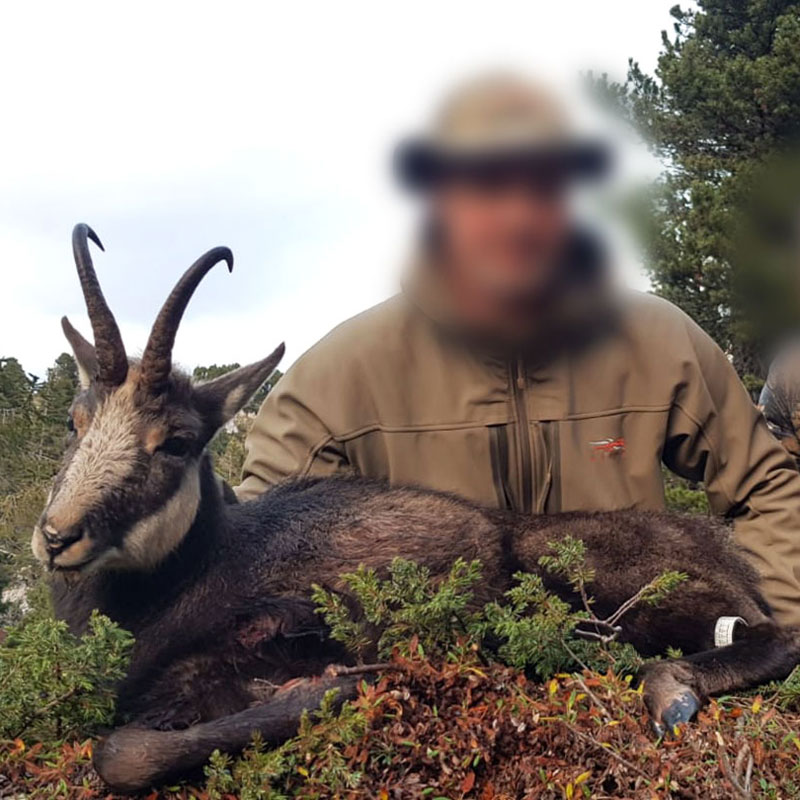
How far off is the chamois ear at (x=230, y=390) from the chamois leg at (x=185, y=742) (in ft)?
4.97

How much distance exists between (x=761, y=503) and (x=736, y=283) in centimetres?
532

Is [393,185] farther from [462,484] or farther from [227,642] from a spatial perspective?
[227,642]

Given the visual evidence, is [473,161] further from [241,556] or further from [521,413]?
[241,556]

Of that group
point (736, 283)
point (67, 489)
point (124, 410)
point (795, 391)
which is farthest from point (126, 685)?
point (736, 283)

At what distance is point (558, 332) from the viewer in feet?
16.9

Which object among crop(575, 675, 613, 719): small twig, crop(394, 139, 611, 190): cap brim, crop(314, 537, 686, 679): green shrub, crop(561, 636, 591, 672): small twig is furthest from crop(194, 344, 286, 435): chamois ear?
crop(575, 675, 613, 719): small twig

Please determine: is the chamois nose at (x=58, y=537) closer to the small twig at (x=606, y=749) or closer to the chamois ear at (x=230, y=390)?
the chamois ear at (x=230, y=390)

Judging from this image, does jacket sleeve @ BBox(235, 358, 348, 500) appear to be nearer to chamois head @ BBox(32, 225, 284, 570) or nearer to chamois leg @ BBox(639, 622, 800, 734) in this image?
chamois head @ BBox(32, 225, 284, 570)

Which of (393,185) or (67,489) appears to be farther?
(393,185)

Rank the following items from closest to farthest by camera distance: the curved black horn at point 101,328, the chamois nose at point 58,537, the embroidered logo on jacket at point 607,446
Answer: the chamois nose at point 58,537 < the curved black horn at point 101,328 < the embroidered logo on jacket at point 607,446

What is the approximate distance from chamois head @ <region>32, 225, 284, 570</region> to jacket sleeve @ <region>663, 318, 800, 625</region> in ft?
7.97

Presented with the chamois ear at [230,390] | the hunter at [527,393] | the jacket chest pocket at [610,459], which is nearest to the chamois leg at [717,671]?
the hunter at [527,393]

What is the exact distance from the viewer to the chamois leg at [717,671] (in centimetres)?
330

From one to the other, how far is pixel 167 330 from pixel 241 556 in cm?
98
